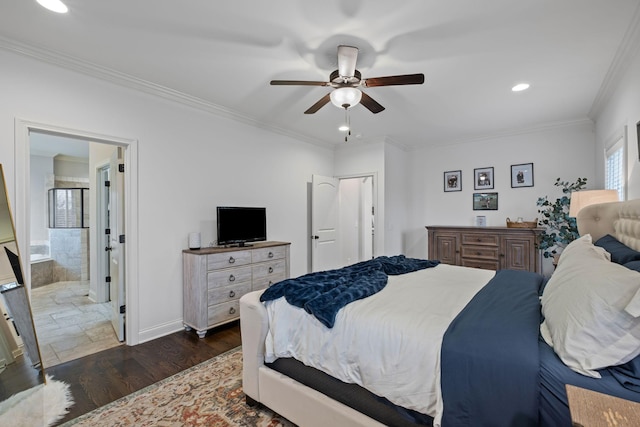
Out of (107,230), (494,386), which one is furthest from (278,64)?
(107,230)

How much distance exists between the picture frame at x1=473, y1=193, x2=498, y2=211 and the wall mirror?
5.61 metres

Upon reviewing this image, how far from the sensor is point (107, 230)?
4004mm

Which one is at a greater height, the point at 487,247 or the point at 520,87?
the point at 520,87

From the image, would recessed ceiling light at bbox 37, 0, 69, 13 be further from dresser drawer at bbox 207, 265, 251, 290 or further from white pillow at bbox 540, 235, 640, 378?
white pillow at bbox 540, 235, 640, 378

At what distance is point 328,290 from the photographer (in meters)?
1.83

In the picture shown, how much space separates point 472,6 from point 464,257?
3.54 metres

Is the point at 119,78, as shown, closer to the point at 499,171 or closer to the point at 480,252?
the point at 480,252

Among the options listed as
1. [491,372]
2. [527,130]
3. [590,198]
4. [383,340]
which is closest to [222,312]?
[383,340]

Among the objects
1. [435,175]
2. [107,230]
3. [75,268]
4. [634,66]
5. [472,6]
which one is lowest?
[75,268]

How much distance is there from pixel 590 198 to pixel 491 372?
2.79m

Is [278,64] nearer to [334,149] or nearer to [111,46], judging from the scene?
[111,46]

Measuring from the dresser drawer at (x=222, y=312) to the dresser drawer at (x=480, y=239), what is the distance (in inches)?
136

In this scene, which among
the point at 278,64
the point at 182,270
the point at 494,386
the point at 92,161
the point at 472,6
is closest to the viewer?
the point at 494,386

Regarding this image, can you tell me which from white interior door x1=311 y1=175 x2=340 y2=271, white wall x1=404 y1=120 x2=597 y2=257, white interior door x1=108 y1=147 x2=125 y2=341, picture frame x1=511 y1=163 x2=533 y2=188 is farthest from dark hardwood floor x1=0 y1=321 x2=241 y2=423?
picture frame x1=511 y1=163 x2=533 y2=188
